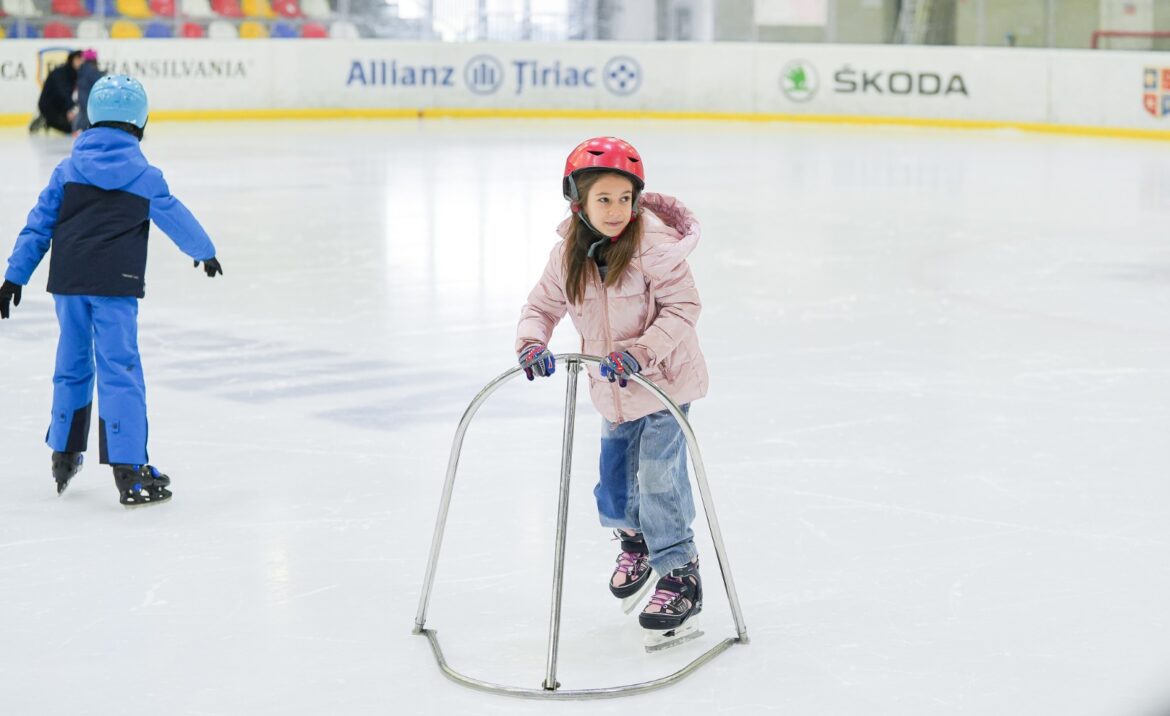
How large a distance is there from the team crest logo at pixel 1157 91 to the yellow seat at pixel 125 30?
40.7ft

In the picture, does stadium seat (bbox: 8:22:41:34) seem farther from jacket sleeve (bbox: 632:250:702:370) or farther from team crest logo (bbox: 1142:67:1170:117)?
jacket sleeve (bbox: 632:250:702:370)

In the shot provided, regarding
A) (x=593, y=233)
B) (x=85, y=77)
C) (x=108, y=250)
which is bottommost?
(x=108, y=250)

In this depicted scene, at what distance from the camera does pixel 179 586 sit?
3.89 metres

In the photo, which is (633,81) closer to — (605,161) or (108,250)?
Result: (108,250)

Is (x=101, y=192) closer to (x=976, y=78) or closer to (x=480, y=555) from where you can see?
(x=480, y=555)

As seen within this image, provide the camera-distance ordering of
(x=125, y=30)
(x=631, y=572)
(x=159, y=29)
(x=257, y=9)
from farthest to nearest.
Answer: (x=257, y=9) < (x=159, y=29) < (x=125, y=30) < (x=631, y=572)

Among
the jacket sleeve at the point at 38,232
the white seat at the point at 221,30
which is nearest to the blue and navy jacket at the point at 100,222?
the jacket sleeve at the point at 38,232

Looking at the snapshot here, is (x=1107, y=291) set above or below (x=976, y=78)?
below

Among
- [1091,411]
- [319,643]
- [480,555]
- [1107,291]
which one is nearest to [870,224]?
[1107,291]

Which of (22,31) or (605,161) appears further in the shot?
(22,31)

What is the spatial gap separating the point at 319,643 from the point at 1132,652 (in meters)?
1.72

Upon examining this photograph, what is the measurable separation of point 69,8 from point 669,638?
19.4 m

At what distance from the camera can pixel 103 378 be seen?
448 cm

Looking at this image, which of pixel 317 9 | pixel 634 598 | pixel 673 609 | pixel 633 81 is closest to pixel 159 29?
pixel 317 9
